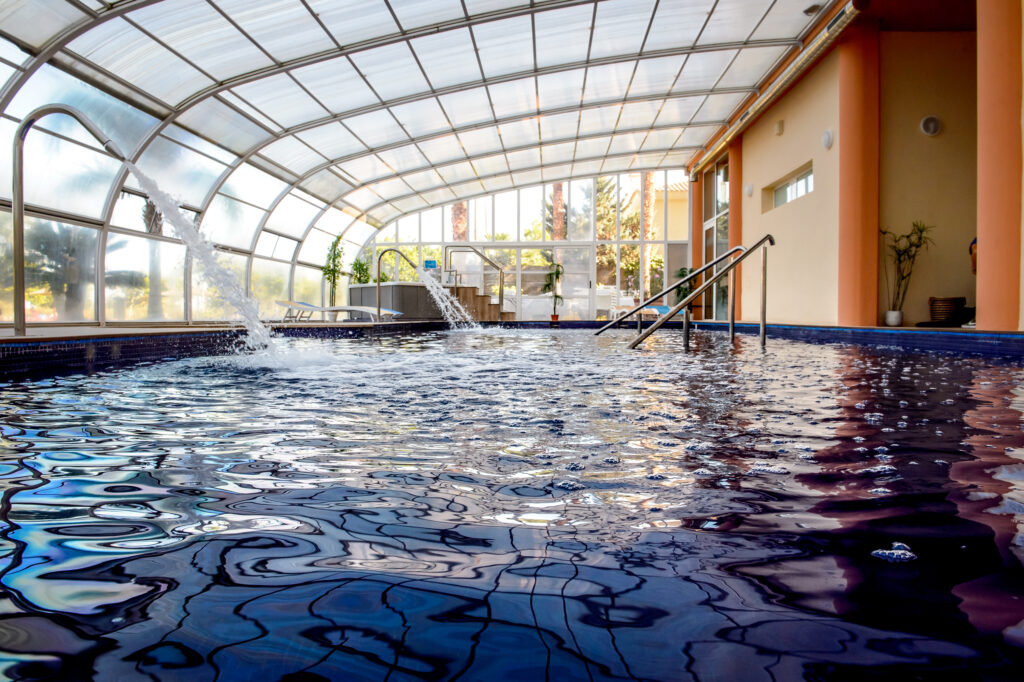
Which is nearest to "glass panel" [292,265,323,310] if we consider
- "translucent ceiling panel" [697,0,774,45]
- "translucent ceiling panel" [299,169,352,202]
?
"translucent ceiling panel" [299,169,352,202]

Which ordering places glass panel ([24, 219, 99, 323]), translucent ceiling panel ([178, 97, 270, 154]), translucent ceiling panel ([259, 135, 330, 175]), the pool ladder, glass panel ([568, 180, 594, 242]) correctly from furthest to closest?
glass panel ([568, 180, 594, 242]) < translucent ceiling panel ([259, 135, 330, 175]) < translucent ceiling panel ([178, 97, 270, 154]) < glass panel ([24, 219, 99, 323]) < the pool ladder

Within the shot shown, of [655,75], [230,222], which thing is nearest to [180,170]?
[230,222]

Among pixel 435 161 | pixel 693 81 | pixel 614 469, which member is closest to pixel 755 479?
pixel 614 469

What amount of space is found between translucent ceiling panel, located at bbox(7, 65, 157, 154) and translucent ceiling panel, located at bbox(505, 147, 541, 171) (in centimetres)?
856

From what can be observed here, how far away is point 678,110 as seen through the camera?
13.8 meters

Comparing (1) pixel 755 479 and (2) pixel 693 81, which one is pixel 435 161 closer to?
(2) pixel 693 81

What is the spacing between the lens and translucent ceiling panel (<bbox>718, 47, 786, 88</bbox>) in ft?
35.4

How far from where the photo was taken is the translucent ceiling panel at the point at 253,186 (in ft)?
43.8

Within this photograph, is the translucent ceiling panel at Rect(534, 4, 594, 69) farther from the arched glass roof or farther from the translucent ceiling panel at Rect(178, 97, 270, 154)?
the translucent ceiling panel at Rect(178, 97, 270, 154)

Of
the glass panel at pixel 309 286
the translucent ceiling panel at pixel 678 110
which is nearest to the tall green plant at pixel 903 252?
the translucent ceiling panel at pixel 678 110

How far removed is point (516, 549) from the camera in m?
1.04

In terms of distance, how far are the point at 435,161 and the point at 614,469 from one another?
1517 cm

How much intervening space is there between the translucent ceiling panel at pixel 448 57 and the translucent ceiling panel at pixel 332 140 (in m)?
2.58

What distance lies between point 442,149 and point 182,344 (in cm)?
A: 1065
